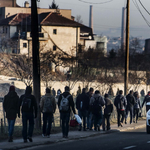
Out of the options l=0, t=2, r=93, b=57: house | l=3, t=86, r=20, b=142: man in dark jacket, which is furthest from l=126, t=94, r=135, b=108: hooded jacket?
l=0, t=2, r=93, b=57: house

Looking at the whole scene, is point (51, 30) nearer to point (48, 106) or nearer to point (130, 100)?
point (130, 100)

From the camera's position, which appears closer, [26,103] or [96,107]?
[26,103]

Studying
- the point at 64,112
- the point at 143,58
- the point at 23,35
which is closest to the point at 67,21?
the point at 23,35

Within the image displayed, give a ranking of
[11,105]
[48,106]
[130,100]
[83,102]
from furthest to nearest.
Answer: [130,100] < [83,102] < [48,106] < [11,105]

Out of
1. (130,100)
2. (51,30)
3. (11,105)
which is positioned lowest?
(130,100)

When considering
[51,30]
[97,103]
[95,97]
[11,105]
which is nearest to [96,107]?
[97,103]

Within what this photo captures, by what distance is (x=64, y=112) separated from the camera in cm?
1407

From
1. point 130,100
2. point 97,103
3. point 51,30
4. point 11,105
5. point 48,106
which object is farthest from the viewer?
point 51,30

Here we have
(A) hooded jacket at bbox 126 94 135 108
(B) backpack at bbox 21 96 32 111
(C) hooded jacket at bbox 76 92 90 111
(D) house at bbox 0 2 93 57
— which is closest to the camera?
(B) backpack at bbox 21 96 32 111

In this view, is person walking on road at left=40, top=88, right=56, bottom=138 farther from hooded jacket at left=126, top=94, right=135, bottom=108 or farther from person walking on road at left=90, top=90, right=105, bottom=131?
hooded jacket at left=126, top=94, right=135, bottom=108

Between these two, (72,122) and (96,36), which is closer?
(72,122)

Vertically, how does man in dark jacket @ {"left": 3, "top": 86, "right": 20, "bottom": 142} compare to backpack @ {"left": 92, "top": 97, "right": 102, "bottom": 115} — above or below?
above

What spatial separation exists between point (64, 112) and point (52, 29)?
6411 centimetres

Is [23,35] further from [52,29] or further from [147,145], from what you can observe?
[147,145]
